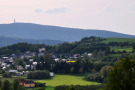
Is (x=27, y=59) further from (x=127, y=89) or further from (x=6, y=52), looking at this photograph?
(x=127, y=89)

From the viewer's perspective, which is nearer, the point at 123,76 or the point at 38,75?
the point at 123,76

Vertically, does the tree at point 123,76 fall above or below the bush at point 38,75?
above

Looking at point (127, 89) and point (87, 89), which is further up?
point (127, 89)

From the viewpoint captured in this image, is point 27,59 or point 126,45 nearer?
point 27,59

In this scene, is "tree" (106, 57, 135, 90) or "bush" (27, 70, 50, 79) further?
"bush" (27, 70, 50, 79)

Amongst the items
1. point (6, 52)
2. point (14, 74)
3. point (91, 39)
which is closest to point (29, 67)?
point (14, 74)

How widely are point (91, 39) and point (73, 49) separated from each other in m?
24.1

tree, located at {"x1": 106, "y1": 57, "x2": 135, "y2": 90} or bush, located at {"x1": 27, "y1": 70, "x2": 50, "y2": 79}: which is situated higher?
tree, located at {"x1": 106, "y1": 57, "x2": 135, "y2": 90}

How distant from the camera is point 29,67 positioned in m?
87.4

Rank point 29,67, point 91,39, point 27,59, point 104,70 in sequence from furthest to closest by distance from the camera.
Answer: point 91,39, point 27,59, point 29,67, point 104,70

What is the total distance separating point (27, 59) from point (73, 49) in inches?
958

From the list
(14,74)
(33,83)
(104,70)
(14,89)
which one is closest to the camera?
(14,89)

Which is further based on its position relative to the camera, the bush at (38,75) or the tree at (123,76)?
the bush at (38,75)

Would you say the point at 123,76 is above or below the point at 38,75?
above
